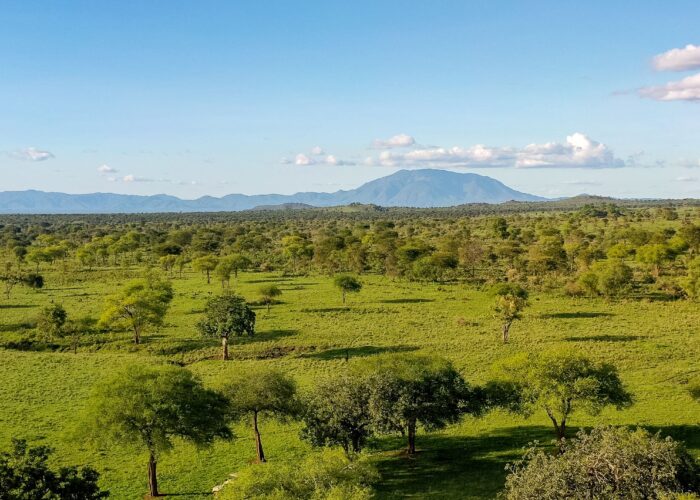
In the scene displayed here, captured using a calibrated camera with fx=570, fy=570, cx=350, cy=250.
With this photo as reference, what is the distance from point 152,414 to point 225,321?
28.2m

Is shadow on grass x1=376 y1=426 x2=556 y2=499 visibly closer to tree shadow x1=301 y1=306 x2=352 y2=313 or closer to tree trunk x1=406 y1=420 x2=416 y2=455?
tree trunk x1=406 y1=420 x2=416 y2=455

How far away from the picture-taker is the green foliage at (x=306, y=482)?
21.1m

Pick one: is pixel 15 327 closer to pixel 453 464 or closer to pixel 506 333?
pixel 506 333

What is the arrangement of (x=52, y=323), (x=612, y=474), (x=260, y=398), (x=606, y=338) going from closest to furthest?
(x=612, y=474)
(x=260, y=398)
(x=606, y=338)
(x=52, y=323)

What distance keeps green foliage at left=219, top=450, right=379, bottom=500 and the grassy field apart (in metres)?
7.92

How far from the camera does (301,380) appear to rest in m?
49.6

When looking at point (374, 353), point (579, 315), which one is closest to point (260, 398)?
point (374, 353)

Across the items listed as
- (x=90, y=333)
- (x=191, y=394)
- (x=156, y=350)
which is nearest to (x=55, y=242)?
(x=90, y=333)

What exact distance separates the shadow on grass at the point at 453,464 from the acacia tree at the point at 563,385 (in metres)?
3.04

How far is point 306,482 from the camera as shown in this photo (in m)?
22.3

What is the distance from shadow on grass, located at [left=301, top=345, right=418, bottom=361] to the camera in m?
56.8

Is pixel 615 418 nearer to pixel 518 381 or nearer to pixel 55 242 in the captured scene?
pixel 518 381

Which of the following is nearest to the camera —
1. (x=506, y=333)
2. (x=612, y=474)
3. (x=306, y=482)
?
(x=612, y=474)

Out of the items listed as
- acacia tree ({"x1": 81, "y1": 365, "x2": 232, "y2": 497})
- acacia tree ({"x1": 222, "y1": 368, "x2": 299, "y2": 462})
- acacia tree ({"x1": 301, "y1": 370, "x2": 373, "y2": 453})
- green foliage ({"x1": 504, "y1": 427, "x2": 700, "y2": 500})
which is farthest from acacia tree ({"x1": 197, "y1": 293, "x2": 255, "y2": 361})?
green foliage ({"x1": 504, "y1": 427, "x2": 700, "y2": 500})
